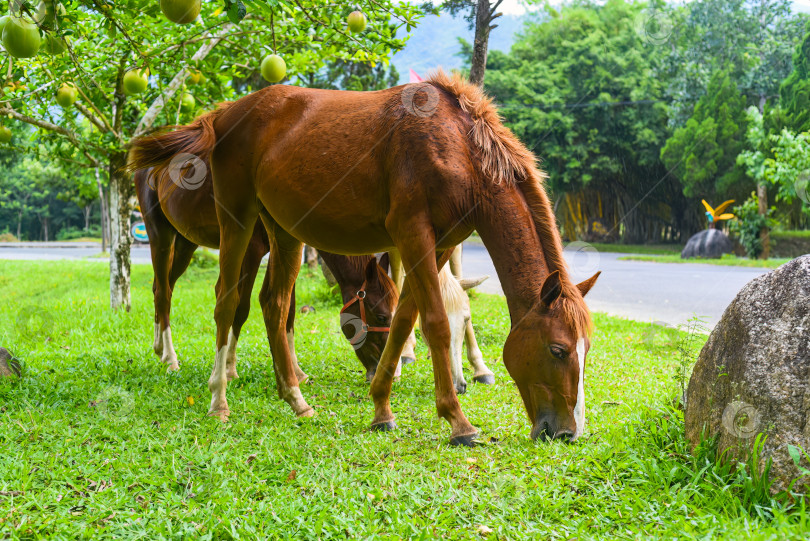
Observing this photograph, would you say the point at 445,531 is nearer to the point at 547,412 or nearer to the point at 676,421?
the point at 547,412

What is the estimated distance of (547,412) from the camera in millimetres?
3229

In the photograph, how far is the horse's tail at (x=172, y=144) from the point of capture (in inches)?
168

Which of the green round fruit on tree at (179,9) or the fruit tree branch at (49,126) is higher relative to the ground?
the fruit tree branch at (49,126)

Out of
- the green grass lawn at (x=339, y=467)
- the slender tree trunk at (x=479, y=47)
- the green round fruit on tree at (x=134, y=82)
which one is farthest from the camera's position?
the slender tree trunk at (x=479, y=47)

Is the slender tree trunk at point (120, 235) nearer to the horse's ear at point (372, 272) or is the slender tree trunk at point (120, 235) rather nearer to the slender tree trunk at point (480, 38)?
the slender tree trunk at point (480, 38)

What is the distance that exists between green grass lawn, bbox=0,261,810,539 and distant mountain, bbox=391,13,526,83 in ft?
7.56

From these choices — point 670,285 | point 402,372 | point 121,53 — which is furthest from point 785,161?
point 121,53

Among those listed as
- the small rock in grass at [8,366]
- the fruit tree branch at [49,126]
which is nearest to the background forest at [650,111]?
the fruit tree branch at [49,126]

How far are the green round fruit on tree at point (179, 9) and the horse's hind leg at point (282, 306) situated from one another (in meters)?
1.89

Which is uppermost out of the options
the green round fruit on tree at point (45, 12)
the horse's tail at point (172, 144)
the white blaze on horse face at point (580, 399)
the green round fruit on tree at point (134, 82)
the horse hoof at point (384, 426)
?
the green round fruit on tree at point (134, 82)

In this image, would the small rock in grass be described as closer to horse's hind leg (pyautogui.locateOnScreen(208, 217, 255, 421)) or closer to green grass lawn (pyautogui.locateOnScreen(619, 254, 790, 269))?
horse's hind leg (pyautogui.locateOnScreen(208, 217, 255, 421))

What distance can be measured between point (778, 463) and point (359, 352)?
298 cm

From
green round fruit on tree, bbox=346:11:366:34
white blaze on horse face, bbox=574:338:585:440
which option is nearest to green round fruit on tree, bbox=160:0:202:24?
green round fruit on tree, bbox=346:11:366:34

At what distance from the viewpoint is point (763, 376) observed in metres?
2.72
